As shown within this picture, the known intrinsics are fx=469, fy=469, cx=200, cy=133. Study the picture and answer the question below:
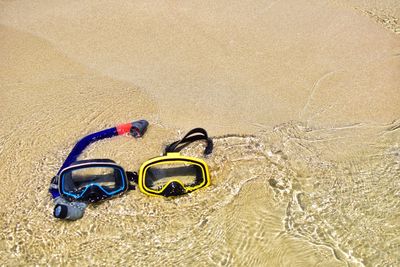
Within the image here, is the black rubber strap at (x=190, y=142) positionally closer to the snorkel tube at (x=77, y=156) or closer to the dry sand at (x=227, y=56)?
the dry sand at (x=227, y=56)

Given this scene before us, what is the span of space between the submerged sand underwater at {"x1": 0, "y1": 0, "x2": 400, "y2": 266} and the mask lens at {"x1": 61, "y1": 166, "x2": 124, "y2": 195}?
0.13 m

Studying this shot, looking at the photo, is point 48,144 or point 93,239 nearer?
point 93,239

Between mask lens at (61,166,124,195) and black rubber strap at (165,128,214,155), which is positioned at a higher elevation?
black rubber strap at (165,128,214,155)

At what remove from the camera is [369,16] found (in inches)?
246

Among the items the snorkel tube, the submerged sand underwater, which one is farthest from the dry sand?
the snorkel tube

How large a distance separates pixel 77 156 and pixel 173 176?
0.94m

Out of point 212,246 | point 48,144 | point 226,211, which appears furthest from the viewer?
point 48,144

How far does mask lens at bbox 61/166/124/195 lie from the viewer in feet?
12.2

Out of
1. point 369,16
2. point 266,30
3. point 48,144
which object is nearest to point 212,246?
point 48,144

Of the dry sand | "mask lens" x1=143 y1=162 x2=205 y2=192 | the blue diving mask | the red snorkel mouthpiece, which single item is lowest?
the blue diving mask

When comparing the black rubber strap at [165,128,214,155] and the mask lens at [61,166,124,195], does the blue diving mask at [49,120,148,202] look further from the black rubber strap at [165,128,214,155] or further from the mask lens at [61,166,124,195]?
the black rubber strap at [165,128,214,155]

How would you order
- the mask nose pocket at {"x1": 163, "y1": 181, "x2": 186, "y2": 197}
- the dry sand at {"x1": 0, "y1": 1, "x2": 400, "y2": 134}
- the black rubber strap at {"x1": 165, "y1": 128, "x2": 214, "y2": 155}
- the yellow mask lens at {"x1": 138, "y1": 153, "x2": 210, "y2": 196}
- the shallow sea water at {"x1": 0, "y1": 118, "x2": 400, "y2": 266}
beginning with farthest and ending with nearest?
the dry sand at {"x1": 0, "y1": 1, "x2": 400, "y2": 134} → the black rubber strap at {"x1": 165, "y1": 128, "x2": 214, "y2": 155} → the mask nose pocket at {"x1": 163, "y1": 181, "x2": 186, "y2": 197} → the yellow mask lens at {"x1": 138, "y1": 153, "x2": 210, "y2": 196} → the shallow sea water at {"x1": 0, "y1": 118, "x2": 400, "y2": 266}

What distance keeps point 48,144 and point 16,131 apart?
1.30ft

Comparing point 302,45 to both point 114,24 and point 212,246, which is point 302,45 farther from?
point 212,246
